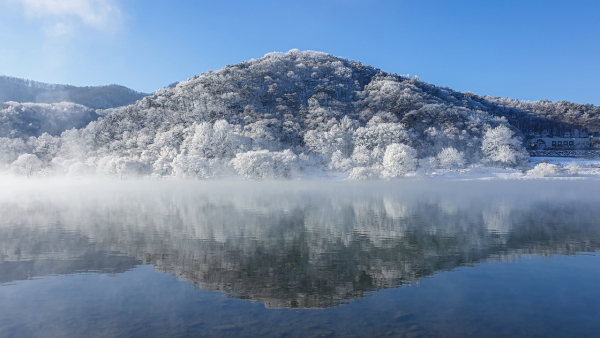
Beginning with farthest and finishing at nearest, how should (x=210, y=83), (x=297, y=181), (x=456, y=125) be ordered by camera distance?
(x=210, y=83), (x=456, y=125), (x=297, y=181)

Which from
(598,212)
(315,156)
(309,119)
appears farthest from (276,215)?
(309,119)

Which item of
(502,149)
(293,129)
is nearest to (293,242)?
(293,129)

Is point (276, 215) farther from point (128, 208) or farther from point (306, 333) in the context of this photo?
point (306, 333)

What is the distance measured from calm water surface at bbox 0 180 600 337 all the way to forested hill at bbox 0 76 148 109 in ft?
554

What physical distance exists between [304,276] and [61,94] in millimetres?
203238

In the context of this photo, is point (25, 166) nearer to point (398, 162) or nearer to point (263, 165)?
point (263, 165)

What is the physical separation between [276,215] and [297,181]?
42.7 metres

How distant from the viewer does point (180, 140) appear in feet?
292

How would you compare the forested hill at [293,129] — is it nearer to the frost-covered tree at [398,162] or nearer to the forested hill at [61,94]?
the frost-covered tree at [398,162]

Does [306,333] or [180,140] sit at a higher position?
[180,140]

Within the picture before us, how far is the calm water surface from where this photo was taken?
35.2 ft

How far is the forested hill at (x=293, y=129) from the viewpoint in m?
78.6

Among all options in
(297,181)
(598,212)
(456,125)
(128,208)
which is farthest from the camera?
(456,125)

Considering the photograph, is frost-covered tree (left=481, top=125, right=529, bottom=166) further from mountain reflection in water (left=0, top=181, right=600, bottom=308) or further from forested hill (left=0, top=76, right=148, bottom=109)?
forested hill (left=0, top=76, right=148, bottom=109)
